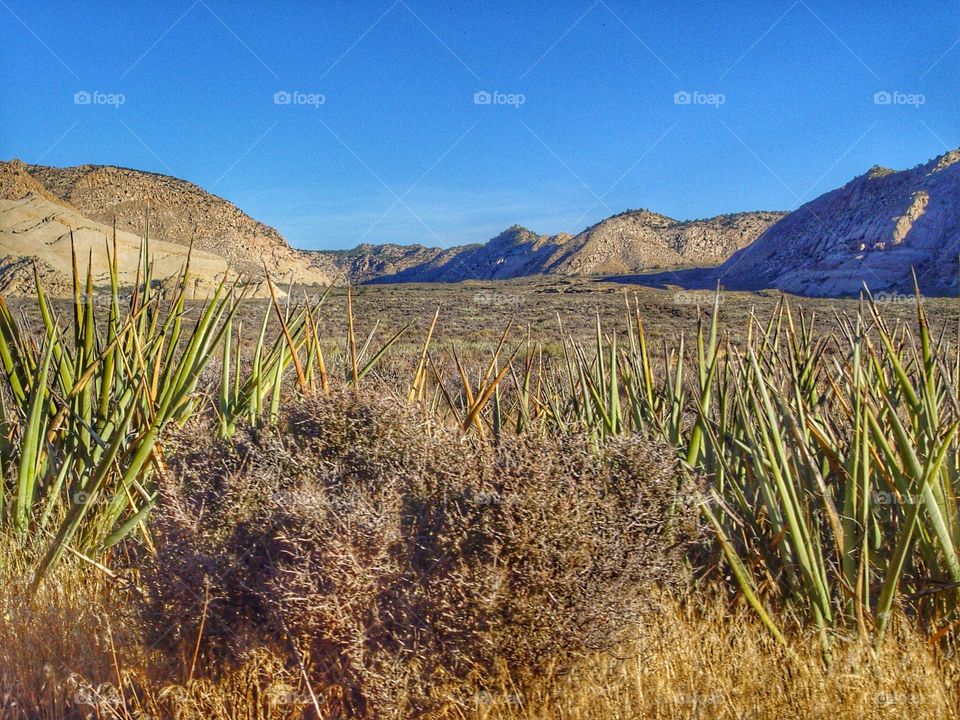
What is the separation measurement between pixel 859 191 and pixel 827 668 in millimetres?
65123

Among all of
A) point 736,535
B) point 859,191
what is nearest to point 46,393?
point 736,535

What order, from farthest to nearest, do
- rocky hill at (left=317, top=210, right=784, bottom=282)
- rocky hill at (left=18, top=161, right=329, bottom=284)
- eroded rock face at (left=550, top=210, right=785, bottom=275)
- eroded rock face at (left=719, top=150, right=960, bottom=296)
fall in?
rocky hill at (left=317, top=210, right=784, bottom=282)
eroded rock face at (left=550, top=210, right=785, bottom=275)
eroded rock face at (left=719, top=150, right=960, bottom=296)
rocky hill at (left=18, top=161, right=329, bottom=284)

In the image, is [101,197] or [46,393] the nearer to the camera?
[46,393]

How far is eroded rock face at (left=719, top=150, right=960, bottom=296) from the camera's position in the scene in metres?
46.0

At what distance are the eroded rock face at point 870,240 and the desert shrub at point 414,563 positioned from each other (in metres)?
42.4

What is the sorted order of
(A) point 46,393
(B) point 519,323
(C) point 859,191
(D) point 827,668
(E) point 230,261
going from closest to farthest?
(D) point 827,668 → (A) point 46,393 → (E) point 230,261 → (B) point 519,323 → (C) point 859,191

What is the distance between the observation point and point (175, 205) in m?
36.2

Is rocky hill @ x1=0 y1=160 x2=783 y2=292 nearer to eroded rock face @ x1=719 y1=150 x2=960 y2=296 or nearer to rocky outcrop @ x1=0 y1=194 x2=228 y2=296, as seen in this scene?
rocky outcrop @ x1=0 y1=194 x2=228 y2=296

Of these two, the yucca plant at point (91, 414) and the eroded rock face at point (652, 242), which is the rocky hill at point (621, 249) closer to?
the eroded rock face at point (652, 242)

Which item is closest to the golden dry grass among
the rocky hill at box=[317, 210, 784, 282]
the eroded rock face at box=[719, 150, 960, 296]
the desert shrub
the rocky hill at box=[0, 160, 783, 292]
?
the desert shrub

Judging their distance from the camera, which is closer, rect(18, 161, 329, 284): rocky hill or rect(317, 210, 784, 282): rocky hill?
rect(18, 161, 329, 284): rocky hill

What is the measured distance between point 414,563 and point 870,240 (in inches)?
2205

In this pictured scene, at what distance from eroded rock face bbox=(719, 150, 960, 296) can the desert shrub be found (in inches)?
1670

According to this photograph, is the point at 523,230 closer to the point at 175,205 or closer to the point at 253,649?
the point at 175,205
